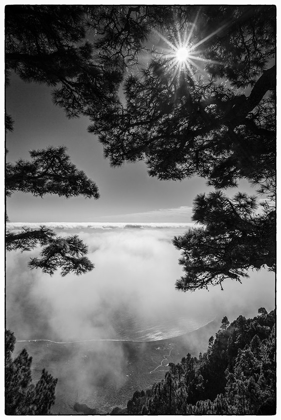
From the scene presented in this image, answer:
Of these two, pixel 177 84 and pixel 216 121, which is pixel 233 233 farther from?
pixel 177 84

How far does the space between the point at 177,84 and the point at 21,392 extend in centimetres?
423

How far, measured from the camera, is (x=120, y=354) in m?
35.2

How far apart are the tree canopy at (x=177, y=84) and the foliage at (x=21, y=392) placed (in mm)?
2306

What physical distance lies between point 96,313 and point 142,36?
89246 millimetres

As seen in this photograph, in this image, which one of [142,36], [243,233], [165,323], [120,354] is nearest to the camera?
[142,36]

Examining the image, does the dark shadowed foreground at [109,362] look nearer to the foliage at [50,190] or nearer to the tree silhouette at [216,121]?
the foliage at [50,190]

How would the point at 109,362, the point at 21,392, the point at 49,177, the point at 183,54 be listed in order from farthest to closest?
the point at 109,362 → the point at 49,177 → the point at 21,392 → the point at 183,54

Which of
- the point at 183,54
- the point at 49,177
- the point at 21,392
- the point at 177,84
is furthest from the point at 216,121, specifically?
the point at 21,392

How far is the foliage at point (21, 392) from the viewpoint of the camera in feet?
6.54

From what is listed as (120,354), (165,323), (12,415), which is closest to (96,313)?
(165,323)

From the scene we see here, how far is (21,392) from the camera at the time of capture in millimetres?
2041

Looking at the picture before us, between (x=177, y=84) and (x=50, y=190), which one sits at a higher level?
(x=177, y=84)

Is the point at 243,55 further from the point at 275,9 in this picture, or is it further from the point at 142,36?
the point at 142,36

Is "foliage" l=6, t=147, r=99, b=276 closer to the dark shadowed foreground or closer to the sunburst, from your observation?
the sunburst
